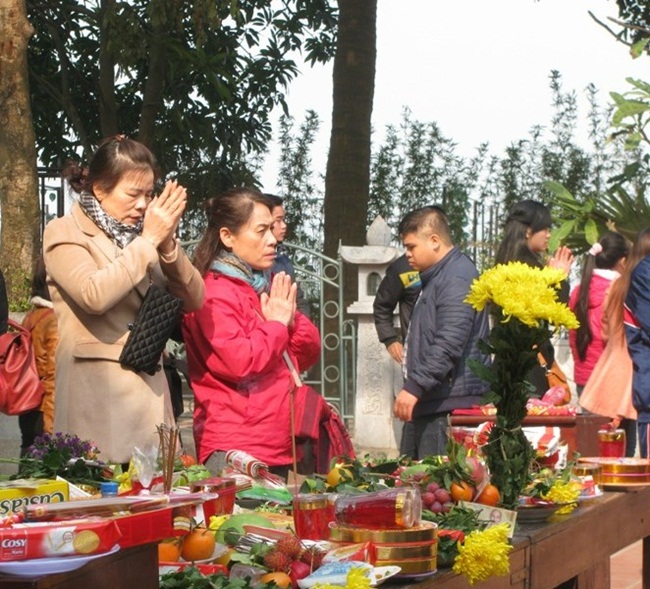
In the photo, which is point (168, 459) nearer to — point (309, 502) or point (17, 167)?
point (309, 502)

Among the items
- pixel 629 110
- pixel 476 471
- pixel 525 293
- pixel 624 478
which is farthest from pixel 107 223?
pixel 629 110

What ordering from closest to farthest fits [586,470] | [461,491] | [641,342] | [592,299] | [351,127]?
[461,491] → [586,470] → [641,342] → [592,299] → [351,127]

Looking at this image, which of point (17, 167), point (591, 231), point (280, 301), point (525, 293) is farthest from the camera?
point (591, 231)

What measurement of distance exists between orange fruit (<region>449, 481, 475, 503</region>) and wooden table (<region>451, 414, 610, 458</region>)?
84 cm

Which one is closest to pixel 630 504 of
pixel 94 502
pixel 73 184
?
pixel 73 184

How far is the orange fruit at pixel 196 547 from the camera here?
98.6 inches

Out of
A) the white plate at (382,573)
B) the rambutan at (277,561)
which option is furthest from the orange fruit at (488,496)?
the rambutan at (277,561)

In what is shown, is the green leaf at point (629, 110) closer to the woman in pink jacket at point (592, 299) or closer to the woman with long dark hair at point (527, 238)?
the woman in pink jacket at point (592, 299)

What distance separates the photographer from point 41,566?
1.87 meters

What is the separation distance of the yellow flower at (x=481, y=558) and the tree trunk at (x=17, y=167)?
695 cm

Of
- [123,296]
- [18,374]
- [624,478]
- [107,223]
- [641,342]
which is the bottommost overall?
[624,478]

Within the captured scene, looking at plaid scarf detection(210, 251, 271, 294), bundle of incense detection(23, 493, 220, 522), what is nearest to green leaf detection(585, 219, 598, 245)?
plaid scarf detection(210, 251, 271, 294)

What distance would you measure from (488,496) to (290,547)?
94 centimetres

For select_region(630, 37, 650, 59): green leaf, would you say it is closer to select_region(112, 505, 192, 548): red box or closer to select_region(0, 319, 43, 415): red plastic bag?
select_region(0, 319, 43, 415): red plastic bag
